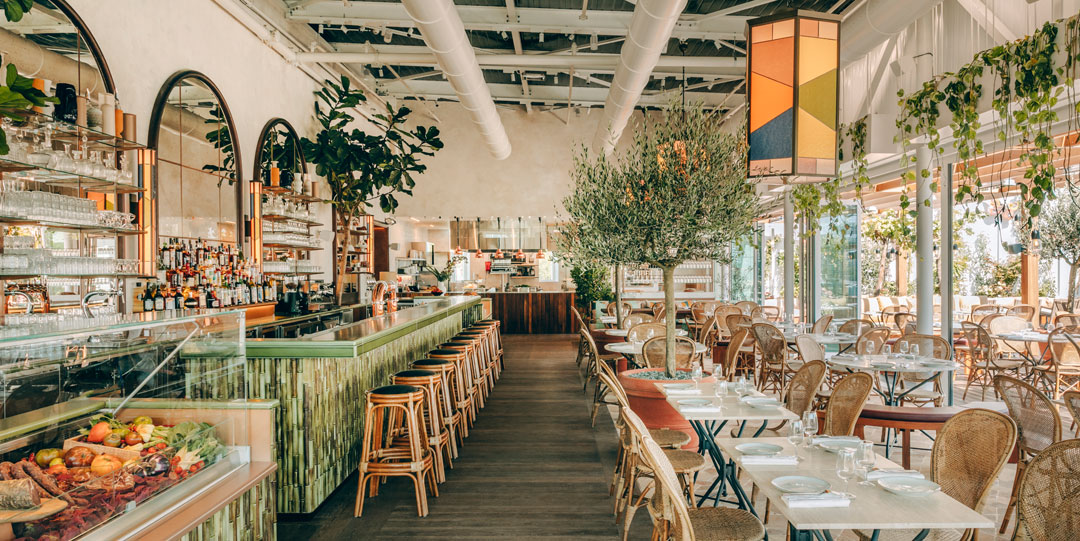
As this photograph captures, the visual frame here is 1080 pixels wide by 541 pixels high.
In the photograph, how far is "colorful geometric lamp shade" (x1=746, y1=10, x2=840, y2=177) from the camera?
3.19 m

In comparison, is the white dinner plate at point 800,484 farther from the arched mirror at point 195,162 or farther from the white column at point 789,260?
the white column at point 789,260

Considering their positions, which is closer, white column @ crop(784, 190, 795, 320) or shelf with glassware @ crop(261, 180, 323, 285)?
shelf with glassware @ crop(261, 180, 323, 285)

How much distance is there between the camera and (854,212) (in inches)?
419

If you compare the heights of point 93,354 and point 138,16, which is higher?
point 138,16

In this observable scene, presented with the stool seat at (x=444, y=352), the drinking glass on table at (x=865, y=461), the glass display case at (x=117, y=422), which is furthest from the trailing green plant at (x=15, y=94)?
the drinking glass on table at (x=865, y=461)

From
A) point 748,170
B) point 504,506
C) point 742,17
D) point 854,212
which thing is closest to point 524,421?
point 504,506

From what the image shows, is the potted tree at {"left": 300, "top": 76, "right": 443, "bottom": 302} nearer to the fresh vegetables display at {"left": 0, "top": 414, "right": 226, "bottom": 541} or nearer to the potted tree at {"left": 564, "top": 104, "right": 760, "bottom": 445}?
the potted tree at {"left": 564, "top": 104, "right": 760, "bottom": 445}

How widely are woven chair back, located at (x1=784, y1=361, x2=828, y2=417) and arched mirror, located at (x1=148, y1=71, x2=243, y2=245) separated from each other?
5.33m

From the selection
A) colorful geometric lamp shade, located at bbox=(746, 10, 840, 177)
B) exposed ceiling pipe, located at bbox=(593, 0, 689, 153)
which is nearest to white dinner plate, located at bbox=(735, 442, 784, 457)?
colorful geometric lamp shade, located at bbox=(746, 10, 840, 177)

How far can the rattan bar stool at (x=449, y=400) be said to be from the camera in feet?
16.6

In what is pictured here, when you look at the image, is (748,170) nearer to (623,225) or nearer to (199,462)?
(623,225)

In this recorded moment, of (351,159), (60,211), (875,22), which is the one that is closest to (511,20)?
(351,159)

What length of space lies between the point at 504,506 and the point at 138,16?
5094 mm

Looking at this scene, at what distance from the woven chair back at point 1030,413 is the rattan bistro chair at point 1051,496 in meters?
1.51
